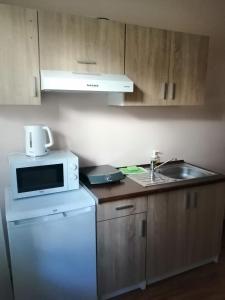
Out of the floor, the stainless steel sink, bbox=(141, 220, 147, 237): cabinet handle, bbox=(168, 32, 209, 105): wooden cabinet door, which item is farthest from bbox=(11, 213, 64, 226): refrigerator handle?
bbox=(168, 32, 209, 105): wooden cabinet door

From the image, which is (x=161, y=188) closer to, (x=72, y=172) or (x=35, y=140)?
(x=72, y=172)

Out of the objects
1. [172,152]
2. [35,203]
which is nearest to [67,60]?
[35,203]

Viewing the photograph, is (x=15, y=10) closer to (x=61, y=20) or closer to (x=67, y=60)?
(x=61, y=20)

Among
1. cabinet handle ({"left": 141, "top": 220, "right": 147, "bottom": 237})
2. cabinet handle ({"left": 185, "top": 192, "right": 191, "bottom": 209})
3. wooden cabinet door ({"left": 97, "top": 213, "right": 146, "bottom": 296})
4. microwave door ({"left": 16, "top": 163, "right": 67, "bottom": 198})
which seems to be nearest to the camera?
microwave door ({"left": 16, "top": 163, "right": 67, "bottom": 198})

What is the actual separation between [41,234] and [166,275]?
1.25 meters

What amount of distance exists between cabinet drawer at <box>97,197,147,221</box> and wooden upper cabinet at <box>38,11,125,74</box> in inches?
39.3

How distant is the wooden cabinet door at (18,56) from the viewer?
1550 mm

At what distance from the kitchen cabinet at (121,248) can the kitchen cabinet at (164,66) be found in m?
0.86

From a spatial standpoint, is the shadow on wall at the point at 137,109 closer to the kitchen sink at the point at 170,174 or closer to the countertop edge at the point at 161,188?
the kitchen sink at the point at 170,174

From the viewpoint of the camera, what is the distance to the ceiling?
201 centimetres

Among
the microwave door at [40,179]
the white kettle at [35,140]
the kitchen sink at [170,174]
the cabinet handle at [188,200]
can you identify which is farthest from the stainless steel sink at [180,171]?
the white kettle at [35,140]

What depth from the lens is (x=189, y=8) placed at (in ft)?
8.14

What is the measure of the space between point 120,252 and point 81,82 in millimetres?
1287

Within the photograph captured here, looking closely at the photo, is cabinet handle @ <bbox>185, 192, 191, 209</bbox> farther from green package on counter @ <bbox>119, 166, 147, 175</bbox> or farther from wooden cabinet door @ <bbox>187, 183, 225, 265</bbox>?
green package on counter @ <bbox>119, 166, 147, 175</bbox>
